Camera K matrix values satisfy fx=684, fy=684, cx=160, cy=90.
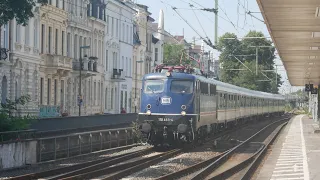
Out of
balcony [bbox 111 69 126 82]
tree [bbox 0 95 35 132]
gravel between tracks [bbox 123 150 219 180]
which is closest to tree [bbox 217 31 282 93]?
balcony [bbox 111 69 126 82]

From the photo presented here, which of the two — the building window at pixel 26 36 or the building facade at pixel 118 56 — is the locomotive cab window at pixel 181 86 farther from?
the building facade at pixel 118 56

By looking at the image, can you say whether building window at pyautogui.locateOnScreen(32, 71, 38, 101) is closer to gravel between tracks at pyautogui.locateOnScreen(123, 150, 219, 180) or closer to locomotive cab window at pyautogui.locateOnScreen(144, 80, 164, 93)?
locomotive cab window at pyautogui.locateOnScreen(144, 80, 164, 93)

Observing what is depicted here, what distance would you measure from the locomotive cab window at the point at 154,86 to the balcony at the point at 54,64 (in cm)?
2493

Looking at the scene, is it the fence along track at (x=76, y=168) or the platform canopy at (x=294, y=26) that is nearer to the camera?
the platform canopy at (x=294, y=26)

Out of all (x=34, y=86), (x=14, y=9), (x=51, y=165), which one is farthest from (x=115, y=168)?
(x=34, y=86)

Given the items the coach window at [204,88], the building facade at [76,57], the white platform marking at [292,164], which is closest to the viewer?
the white platform marking at [292,164]

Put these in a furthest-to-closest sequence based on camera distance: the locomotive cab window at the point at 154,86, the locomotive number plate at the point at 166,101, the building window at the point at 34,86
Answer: the building window at the point at 34,86, the locomotive cab window at the point at 154,86, the locomotive number plate at the point at 166,101

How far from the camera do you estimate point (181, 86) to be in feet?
93.2

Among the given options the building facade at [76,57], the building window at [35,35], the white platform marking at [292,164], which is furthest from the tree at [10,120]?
the building window at [35,35]

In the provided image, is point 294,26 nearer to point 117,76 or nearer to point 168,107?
point 168,107

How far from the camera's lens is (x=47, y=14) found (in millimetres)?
53500

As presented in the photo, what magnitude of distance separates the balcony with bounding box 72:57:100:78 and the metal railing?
28.2 metres

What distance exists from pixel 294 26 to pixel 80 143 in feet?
31.9

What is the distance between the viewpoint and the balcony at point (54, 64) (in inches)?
2087
